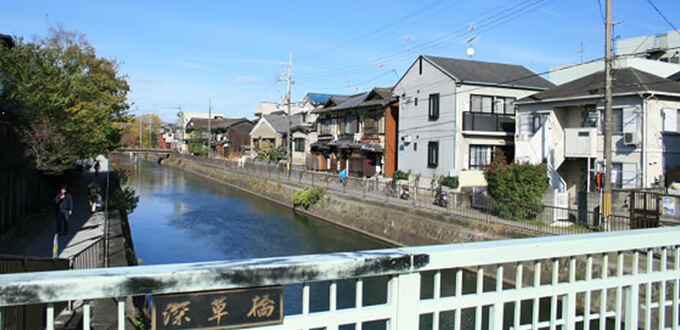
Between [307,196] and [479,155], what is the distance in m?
9.97

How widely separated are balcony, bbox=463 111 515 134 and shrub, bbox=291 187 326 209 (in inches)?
347

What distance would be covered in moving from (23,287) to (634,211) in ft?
46.5

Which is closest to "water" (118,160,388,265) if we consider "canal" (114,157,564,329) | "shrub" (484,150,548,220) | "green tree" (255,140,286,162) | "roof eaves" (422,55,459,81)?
"canal" (114,157,564,329)

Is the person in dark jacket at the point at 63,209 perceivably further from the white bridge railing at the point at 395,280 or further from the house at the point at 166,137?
the house at the point at 166,137

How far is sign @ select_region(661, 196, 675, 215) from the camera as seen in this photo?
1276 centimetres

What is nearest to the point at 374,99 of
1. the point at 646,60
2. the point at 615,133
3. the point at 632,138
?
the point at 646,60

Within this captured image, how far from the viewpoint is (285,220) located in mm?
26391

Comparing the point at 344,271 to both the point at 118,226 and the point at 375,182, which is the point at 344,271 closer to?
the point at 118,226

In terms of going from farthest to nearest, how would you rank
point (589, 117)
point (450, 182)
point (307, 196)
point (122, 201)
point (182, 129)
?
point (182, 129) → point (307, 196) → point (450, 182) → point (589, 117) → point (122, 201)

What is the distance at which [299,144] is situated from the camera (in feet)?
150

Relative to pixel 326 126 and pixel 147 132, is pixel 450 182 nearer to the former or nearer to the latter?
pixel 326 126

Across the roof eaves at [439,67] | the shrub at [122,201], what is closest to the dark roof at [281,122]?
the roof eaves at [439,67]

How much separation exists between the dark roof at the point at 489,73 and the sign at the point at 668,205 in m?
12.7

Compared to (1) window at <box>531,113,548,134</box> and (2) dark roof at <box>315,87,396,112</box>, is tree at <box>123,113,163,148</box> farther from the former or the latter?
(1) window at <box>531,113,548,134</box>
